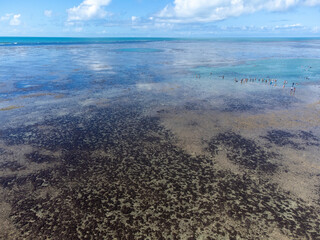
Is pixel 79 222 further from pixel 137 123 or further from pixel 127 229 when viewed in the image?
pixel 137 123

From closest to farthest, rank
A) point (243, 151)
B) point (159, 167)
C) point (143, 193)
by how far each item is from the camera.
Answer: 1. point (143, 193)
2. point (159, 167)
3. point (243, 151)

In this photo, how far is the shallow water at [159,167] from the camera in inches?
438

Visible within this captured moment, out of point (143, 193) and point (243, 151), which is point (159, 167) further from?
point (243, 151)

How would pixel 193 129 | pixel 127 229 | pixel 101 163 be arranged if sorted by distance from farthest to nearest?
1. pixel 193 129
2. pixel 101 163
3. pixel 127 229

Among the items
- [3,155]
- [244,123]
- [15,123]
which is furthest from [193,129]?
[15,123]

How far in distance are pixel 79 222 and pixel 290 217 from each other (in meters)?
10.8

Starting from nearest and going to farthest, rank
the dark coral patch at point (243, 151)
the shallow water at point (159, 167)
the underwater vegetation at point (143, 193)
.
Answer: the underwater vegetation at point (143, 193) < the shallow water at point (159, 167) < the dark coral patch at point (243, 151)

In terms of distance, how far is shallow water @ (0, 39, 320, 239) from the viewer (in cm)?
1113

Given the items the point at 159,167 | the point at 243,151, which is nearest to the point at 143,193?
the point at 159,167

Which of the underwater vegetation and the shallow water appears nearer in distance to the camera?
the underwater vegetation

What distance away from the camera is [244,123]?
74.7 feet

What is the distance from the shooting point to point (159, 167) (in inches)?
615

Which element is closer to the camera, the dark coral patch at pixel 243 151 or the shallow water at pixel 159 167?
the shallow water at pixel 159 167

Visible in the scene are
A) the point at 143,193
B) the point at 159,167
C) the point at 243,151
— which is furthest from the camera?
the point at 243,151
